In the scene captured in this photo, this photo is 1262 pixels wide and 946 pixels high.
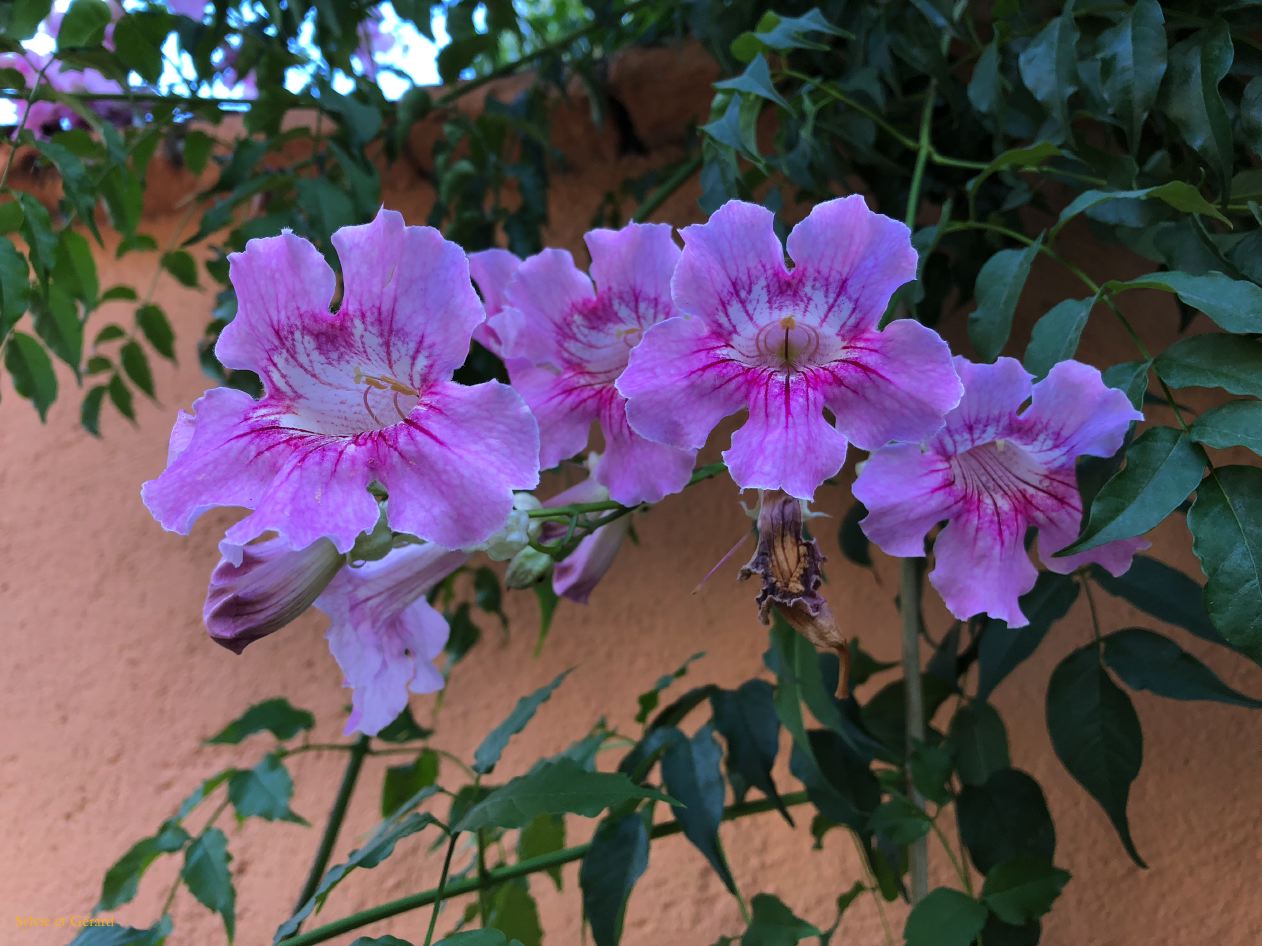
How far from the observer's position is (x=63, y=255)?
0.86m

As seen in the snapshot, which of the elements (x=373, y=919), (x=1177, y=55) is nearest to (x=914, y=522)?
(x=1177, y=55)

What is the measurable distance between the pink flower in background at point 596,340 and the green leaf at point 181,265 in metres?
0.69

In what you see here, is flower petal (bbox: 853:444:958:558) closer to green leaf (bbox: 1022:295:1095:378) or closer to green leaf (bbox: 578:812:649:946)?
green leaf (bbox: 1022:295:1095:378)

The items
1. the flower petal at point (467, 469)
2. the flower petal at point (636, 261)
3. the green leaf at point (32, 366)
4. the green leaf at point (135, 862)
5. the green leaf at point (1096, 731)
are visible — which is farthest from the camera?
the green leaf at point (32, 366)

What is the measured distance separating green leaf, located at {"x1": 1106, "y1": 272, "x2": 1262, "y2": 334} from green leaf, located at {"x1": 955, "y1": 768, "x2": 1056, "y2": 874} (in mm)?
393

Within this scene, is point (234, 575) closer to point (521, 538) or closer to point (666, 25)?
point (521, 538)

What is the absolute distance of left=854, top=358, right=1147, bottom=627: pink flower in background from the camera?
48 cm

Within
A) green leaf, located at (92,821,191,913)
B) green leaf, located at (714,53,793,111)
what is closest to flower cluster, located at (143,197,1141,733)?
green leaf, located at (714,53,793,111)

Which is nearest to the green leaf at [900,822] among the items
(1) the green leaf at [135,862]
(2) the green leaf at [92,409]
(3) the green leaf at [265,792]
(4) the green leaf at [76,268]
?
(3) the green leaf at [265,792]

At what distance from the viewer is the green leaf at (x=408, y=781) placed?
97cm

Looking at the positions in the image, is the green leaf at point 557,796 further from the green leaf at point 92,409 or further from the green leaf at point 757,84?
the green leaf at point 92,409

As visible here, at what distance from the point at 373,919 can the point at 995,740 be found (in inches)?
20.1

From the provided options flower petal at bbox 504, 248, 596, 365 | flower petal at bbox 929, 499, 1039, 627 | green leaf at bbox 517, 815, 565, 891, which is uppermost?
flower petal at bbox 504, 248, 596, 365

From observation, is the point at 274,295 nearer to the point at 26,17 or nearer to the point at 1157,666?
the point at 26,17
